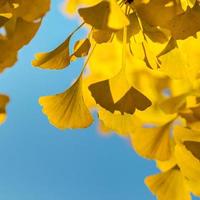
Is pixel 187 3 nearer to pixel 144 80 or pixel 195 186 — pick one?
pixel 144 80

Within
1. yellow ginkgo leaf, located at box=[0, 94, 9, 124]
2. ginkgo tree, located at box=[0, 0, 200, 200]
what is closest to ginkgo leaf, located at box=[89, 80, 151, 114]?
ginkgo tree, located at box=[0, 0, 200, 200]

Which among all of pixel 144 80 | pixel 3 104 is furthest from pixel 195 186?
pixel 3 104

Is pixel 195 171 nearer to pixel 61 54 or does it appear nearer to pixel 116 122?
pixel 116 122

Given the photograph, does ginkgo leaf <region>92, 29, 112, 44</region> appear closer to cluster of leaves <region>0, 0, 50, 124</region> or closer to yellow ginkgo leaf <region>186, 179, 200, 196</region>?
cluster of leaves <region>0, 0, 50, 124</region>

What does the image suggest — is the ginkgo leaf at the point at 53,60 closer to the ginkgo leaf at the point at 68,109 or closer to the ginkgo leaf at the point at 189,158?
the ginkgo leaf at the point at 68,109

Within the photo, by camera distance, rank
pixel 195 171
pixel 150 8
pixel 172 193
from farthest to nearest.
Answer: pixel 172 193 → pixel 195 171 → pixel 150 8

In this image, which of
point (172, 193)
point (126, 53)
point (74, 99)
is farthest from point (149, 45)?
point (172, 193)
